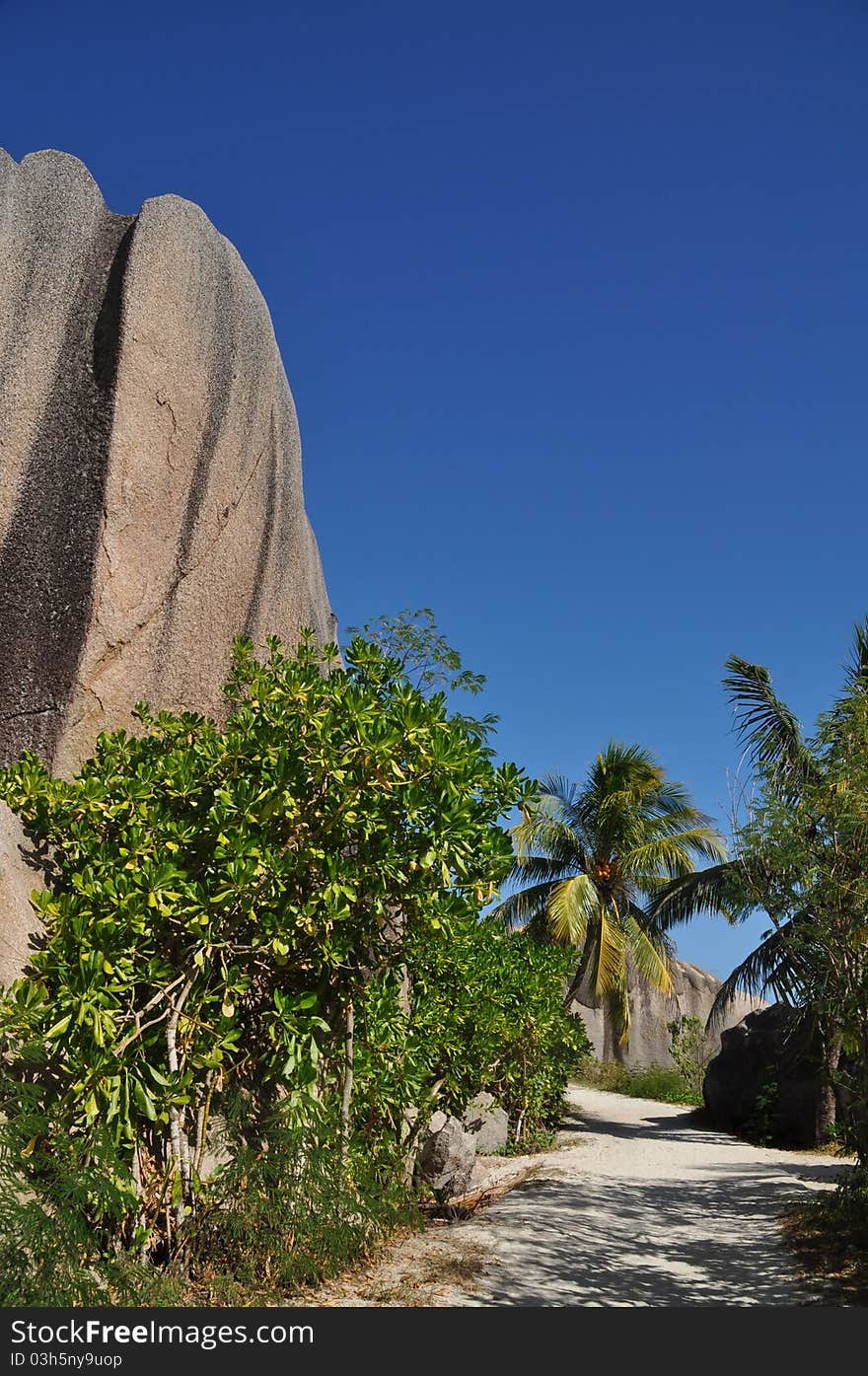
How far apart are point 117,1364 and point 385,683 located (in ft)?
12.7

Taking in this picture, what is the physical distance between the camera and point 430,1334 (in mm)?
4070

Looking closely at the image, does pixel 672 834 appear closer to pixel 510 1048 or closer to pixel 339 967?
pixel 510 1048

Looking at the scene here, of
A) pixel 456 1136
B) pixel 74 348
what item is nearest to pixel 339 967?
pixel 456 1136

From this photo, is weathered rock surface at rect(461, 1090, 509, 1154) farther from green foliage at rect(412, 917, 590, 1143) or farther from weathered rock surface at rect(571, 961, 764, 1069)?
weathered rock surface at rect(571, 961, 764, 1069)

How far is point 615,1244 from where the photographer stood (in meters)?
6.71

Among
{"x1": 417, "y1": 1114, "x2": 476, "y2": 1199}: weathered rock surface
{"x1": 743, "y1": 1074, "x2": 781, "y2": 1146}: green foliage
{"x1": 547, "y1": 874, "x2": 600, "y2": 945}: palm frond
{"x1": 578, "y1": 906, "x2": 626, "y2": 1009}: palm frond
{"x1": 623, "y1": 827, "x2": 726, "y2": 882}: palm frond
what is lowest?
{"x1": 743, "y1": 1074, "x2": 781, "y2": 1146}: green foliage

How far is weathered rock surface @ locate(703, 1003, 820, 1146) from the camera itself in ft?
45.2

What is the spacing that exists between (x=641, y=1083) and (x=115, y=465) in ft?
66.9

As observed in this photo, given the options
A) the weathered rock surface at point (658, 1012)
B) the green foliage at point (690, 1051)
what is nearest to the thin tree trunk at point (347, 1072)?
the green foliage at point (690, 1051)

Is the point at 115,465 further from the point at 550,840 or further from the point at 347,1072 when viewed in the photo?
the point at 550,840

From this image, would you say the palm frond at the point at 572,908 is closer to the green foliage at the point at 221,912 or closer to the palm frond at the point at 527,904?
the palm frond at the point at 527,904

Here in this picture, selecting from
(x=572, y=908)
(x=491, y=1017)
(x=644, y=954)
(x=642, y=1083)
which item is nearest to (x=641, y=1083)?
(x=642, y=1083)

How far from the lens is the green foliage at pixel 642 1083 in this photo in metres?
21.3

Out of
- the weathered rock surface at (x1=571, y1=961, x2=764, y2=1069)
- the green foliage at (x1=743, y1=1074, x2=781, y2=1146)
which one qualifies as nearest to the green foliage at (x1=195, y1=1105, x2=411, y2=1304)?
the green foliage at (x1=743, y1=1074, x2=781, y2=1146)
